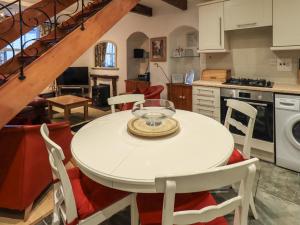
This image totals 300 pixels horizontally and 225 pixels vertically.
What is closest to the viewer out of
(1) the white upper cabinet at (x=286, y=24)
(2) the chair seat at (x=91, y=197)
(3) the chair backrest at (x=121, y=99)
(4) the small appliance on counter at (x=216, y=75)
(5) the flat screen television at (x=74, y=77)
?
(2) the chair seat at (x=91, y=197)

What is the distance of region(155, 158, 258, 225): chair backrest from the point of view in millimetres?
837

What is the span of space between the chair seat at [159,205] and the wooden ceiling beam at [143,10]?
424cm

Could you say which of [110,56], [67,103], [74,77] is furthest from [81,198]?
[74,77]

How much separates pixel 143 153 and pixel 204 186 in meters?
0.57

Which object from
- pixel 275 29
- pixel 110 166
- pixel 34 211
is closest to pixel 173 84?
pixel 275 29

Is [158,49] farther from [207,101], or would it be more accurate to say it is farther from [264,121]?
[264,121]

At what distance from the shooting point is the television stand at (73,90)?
273 inches

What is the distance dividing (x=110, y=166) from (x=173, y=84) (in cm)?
367

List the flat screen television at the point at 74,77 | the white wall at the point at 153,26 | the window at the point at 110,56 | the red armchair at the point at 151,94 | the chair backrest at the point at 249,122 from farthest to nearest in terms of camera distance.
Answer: the flat screen television at the point at 74,77 → the window at the point at 110,56 → the white wall at the point at 153,26 → the red armchair at the point at 151,94 → the chair backrest at the point at 249,122

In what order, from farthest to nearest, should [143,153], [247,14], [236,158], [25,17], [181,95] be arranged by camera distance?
[181,95] → [247,14] → [25,17] → [236,158] → [143,153]

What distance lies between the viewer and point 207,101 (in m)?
3.59

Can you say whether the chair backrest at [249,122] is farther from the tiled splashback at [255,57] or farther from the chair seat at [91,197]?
the tiled splashback at [255,57]

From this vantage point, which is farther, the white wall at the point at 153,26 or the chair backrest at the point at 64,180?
the white wall at the point at 153,26

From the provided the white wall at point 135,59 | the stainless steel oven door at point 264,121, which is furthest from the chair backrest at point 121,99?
the white wall at point 135,59
